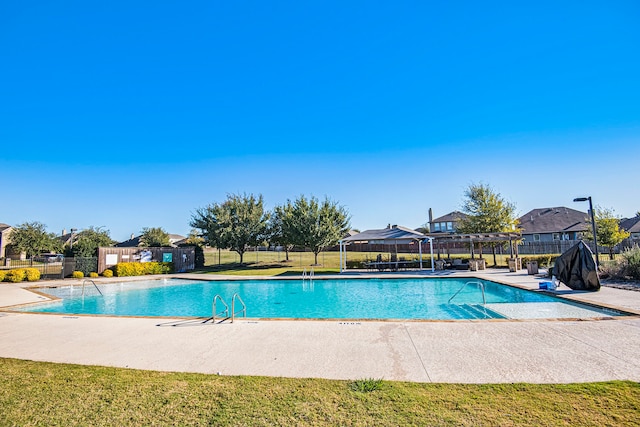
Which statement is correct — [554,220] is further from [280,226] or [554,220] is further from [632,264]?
[280,226]

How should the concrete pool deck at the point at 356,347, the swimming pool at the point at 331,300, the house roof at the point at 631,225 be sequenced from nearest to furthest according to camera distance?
1. the concrete pool deck at the point at 356,347
2. the swimming pool at the point at 331,300
3. the house roof at the point at 631,225

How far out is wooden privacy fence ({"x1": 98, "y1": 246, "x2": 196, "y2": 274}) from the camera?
868 inches

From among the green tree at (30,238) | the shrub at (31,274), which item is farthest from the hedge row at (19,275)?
the green tree at (30,238)

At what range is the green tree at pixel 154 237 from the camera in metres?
37.7

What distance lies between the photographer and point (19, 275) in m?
18.7

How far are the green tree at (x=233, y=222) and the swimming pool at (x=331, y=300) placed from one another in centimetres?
894

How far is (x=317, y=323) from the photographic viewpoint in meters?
7.10

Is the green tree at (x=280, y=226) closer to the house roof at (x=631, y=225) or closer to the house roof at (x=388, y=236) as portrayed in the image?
the house roof at (x=388, y=236)

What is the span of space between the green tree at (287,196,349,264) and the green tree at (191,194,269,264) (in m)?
3.29

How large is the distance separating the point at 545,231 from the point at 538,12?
35.0m

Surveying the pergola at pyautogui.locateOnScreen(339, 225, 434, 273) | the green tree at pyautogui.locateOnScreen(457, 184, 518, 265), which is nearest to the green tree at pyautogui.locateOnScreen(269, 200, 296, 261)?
the pergola at pyautogui.locateOnScreen(339, 225, 434, 273)

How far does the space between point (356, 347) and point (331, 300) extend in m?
8.02

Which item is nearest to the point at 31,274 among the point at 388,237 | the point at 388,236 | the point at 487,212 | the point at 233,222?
the point at 233,222

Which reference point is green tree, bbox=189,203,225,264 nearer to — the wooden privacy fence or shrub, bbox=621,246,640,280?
the wooden privacy fence
